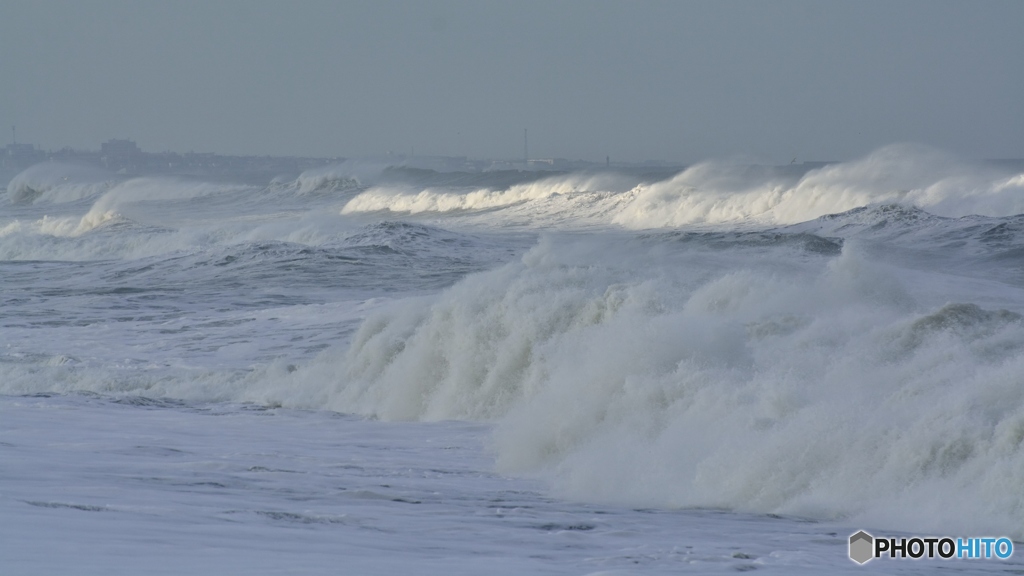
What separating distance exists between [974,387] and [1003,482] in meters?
1.09

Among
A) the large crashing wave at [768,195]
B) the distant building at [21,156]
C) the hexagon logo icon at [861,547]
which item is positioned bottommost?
the hexagon logo icon at [861,547]

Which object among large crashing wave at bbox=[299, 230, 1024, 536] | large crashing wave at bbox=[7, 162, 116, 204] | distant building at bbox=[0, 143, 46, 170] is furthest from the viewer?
distant building at bbox=[0, 143, 46, 170]

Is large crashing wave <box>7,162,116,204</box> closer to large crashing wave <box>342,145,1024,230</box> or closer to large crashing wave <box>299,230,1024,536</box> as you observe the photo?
large crashing wave <box>342,145,1024,230</box>

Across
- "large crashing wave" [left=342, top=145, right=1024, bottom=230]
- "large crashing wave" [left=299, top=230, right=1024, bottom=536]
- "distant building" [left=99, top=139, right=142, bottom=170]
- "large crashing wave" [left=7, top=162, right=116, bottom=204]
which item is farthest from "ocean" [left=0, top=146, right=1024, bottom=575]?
"distant building" [left=99, top=139, right=142, bottom=170]

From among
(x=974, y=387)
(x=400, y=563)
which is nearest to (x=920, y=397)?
(x=974, y=387)

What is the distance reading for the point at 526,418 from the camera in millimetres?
7848

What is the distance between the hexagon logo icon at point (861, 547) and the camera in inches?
185

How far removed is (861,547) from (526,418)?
3.37 meters

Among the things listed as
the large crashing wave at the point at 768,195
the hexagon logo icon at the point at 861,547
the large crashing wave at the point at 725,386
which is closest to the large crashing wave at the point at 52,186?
the large crashing wave at the point at 768,195

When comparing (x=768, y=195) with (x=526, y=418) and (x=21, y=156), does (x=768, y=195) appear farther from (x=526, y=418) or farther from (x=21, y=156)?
(x=21, y=156)

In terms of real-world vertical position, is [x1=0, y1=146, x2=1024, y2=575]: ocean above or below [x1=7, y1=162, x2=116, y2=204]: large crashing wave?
below

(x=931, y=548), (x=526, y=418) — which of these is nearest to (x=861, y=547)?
(x=931, y=548)

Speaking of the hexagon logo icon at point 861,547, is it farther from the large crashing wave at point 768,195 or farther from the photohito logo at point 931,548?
the large crashing wave at point 768,195

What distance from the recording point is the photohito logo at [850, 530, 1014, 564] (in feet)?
15.5
